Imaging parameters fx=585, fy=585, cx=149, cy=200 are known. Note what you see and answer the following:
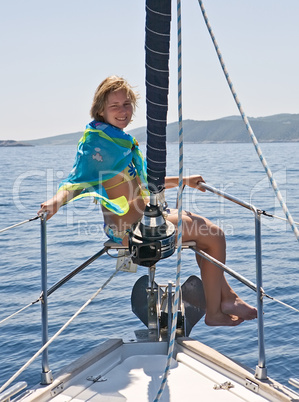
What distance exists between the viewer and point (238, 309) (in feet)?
10.1

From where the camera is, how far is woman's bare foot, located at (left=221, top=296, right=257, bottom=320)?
121 inches

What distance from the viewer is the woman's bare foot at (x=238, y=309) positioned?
3.08 m

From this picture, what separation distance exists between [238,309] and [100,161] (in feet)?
3.53

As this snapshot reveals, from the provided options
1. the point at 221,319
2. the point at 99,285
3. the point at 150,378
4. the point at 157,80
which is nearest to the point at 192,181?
the point at 221,319

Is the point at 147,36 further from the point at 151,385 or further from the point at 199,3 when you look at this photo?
the point at 151,385

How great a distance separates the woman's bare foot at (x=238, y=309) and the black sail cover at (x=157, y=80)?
1198 mm

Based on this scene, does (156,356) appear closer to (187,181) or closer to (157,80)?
(187,181)

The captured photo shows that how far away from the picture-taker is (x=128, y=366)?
2740 millimetres

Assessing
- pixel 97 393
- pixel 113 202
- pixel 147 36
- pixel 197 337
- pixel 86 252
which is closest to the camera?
pixel 147 36

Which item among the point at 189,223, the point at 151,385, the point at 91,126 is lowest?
the point at 151,385

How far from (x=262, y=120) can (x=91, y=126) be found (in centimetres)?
14334

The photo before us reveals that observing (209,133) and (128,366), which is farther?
(209,133)

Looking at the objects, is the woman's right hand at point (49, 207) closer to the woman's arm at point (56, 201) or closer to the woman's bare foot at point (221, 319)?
the woman's arm at point (56, 201)

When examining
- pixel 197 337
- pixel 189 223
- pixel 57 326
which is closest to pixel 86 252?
pixel 57 326
